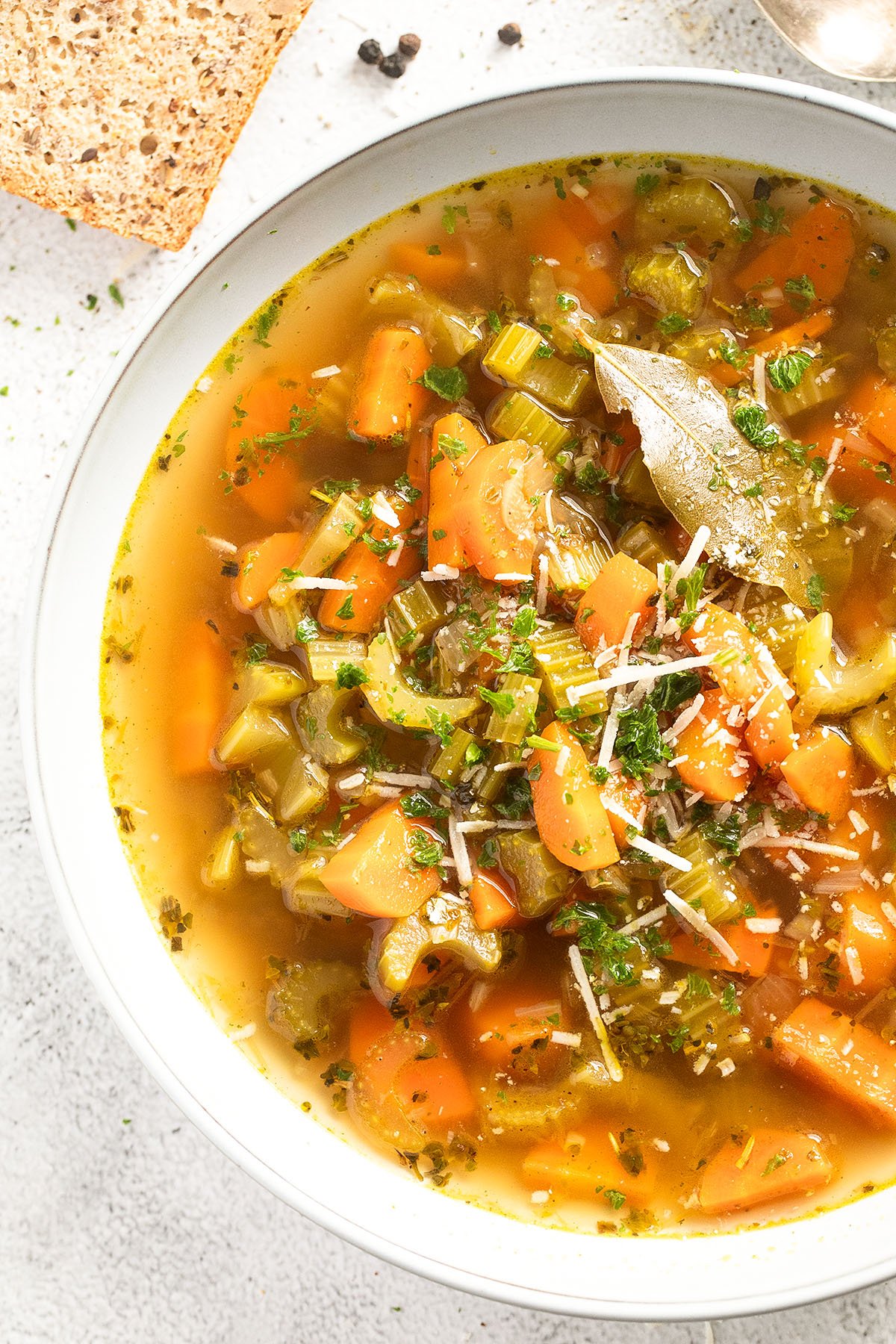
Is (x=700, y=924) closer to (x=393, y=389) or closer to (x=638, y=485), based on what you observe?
(x=638, y=485)

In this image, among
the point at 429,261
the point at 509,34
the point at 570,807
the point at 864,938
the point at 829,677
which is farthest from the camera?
the point at 509,34

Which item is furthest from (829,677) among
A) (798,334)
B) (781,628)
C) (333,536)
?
(333,536)

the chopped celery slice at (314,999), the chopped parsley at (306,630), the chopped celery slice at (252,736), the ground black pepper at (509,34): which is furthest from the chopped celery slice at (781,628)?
the ground black pepper at (509,34)

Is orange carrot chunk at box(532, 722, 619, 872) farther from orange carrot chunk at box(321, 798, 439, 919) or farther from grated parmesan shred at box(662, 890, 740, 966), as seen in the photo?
orange carrot chunk at box(321, 798, 439, 919)

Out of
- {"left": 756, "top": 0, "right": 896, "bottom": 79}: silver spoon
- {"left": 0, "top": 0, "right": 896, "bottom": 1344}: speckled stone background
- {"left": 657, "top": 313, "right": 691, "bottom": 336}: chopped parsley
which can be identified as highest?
{"left": 756, "top": 0, "right": 896, "bottom": 79}: silver spoon

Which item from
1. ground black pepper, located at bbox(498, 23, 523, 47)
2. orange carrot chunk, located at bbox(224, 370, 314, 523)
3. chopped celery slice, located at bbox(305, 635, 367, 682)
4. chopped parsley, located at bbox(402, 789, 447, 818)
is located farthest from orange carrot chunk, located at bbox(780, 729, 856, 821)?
ground black pepper, located at bbox(498, 23, 523, 47)

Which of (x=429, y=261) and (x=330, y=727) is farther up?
(x=429, y=261)

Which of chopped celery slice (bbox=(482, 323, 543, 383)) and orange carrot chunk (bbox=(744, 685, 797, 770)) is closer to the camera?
orange carrot chunk (bbox=(744, 685, 797, 770))
